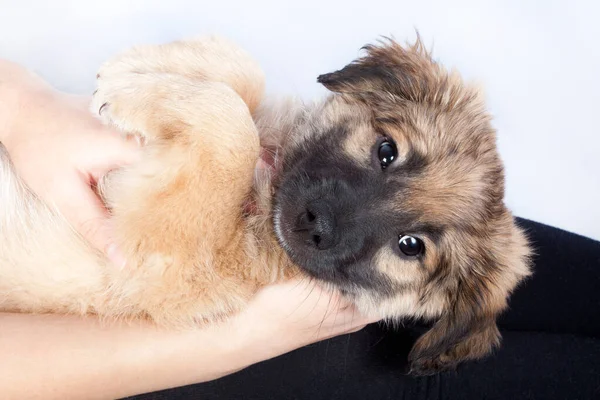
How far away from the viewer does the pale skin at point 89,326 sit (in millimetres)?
1659

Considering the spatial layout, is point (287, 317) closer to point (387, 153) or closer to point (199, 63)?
point (387, 153)

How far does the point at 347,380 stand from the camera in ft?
7.72

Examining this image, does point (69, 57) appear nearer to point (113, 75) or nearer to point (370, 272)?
point (113, 75)

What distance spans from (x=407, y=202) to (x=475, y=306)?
545 millimetres

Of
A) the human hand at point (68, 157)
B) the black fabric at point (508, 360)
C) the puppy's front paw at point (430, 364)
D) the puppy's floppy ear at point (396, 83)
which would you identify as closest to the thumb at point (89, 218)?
the human hand at point (68, 157)

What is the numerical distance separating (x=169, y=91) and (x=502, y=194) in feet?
3.94

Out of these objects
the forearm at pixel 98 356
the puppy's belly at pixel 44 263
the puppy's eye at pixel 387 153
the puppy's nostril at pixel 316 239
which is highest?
the puppy's eye at pixel 387 153

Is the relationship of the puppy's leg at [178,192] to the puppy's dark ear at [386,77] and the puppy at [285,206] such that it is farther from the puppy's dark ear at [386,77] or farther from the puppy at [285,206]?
the puppy's dark ear at [386,77]

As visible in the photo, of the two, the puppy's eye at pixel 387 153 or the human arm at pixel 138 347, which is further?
the puppy's eye at pixel 387 153

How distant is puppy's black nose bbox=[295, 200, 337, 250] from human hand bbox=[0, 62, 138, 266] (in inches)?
23.2

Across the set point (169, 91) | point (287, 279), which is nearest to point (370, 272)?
point (287, 279)

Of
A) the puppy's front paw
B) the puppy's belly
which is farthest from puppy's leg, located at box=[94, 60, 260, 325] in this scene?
the puppy's front paw

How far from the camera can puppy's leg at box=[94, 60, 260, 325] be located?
163 centimetres

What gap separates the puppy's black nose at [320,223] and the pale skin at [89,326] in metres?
0.28
